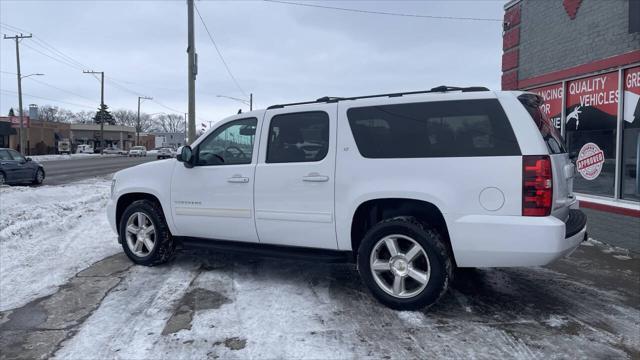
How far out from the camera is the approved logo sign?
8.48m

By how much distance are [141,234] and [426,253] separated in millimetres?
3605

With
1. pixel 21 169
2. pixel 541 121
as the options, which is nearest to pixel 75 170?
pixel 21 169

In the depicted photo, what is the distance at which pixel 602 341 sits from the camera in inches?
152

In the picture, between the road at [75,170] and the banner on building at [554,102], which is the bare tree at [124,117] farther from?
the banner on building at [554,102]

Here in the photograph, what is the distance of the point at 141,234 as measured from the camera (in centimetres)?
605

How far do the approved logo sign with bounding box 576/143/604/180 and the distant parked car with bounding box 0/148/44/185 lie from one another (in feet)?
60.3

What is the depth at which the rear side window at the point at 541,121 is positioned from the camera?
165 inches

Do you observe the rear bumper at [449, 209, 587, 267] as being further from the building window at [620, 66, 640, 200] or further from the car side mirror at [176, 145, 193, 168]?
the building window at [620, 66, 640, 200]

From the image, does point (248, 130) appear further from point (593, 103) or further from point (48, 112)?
point (48, 112)

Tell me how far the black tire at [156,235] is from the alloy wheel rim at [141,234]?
0.04m

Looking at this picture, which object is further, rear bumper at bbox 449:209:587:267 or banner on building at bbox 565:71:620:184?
banner on building at bbox 565:71:620:184

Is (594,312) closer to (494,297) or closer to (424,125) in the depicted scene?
(494,297)

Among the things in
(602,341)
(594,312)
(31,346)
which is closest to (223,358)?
(31,346)

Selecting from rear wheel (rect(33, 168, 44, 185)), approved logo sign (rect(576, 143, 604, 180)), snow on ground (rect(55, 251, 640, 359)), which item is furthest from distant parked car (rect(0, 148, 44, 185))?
approved logo sign (rect(576, 143, 604, 180))
